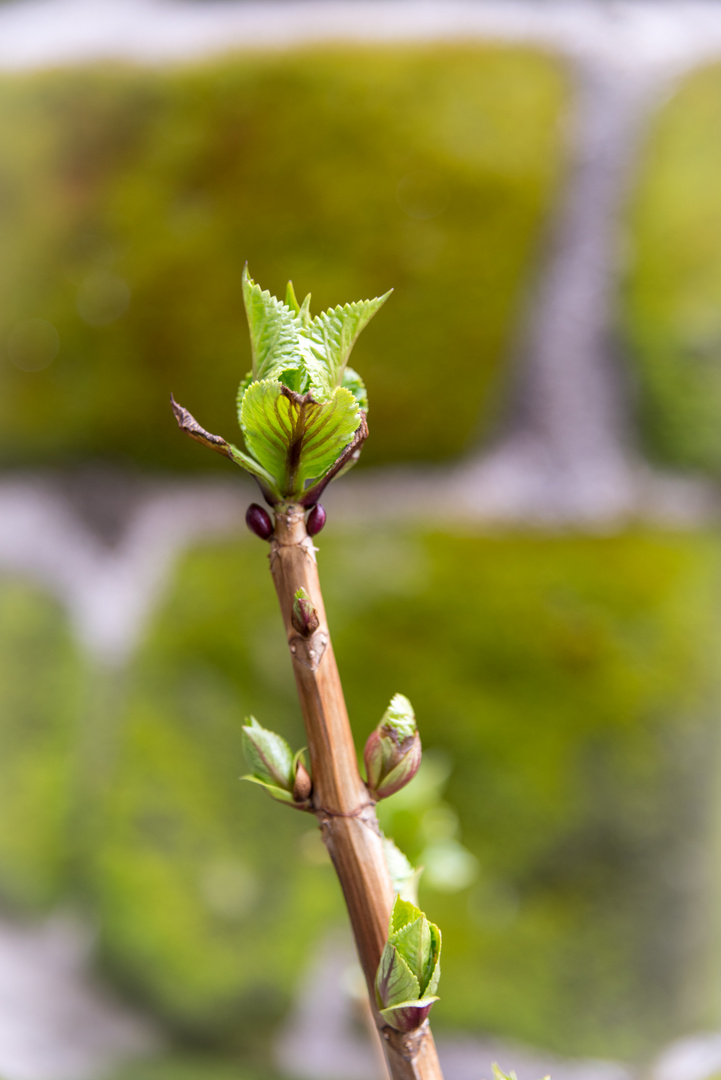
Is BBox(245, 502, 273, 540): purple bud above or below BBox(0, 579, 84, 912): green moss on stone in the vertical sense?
below

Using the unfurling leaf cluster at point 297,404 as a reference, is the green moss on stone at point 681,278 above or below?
above

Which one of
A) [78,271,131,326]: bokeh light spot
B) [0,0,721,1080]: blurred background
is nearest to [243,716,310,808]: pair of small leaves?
[0,0,721,1080]: blurred background

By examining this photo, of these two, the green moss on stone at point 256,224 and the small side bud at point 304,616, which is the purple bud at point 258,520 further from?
the green moss on stone at point 256,224

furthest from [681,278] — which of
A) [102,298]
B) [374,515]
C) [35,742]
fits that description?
[35,742]

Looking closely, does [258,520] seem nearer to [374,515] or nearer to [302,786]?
[302,786]

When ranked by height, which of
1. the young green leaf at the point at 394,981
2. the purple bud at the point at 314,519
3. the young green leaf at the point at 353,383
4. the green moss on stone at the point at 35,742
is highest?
the green moss on stone at the point at 35,742

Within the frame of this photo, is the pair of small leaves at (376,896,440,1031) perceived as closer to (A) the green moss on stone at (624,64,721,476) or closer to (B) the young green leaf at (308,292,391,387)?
(B) the young green leaf at (308,292,391,387)

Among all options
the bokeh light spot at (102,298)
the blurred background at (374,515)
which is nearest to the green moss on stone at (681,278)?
the blurred background at (374,515)

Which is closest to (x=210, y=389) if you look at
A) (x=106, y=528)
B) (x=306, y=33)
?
(x=106, y=528)
